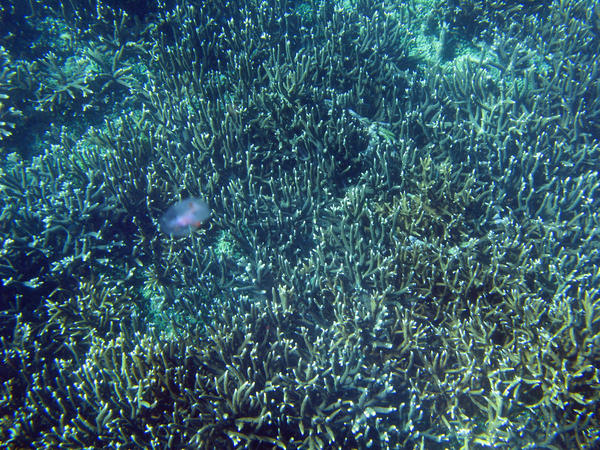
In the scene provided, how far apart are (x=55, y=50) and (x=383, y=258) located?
6595 mm

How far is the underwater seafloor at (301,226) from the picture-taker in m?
3.13

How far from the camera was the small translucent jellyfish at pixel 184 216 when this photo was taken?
432 cm

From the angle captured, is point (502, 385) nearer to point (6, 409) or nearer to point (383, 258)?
point (383, 258)

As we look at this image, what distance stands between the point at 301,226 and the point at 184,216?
4.85 feet

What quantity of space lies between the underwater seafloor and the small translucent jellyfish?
0.12m

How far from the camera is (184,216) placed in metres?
4.43

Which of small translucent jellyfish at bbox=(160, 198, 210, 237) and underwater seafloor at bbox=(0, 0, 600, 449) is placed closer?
underwater seafloor at bbox=(0, 0, 600, 449)

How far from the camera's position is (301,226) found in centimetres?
435

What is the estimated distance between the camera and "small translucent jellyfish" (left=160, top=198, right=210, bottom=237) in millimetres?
4320

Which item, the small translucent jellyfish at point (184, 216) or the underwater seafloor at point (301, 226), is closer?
the underwater seafloor at point (301, 226)

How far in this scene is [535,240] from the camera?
411cm

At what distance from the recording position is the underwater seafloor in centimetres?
313

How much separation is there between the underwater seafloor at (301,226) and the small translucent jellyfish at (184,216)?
0.12m

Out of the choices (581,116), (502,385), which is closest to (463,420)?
(502,385)
